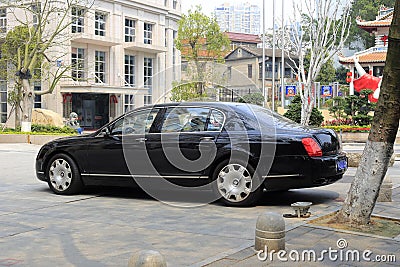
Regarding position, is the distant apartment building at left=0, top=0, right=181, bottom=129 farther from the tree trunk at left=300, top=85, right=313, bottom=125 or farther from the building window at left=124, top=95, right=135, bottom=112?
the tree trunk at left=300, top=85, right=313, bottom=125

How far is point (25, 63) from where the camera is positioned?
86.5 feet

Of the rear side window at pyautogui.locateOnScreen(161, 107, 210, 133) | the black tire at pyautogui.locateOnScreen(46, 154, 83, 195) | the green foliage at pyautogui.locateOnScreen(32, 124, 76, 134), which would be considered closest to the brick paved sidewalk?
the rear side window at pyautogui.locateOnScreen(161, 107, 210, 133)

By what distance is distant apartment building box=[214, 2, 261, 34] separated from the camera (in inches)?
4953

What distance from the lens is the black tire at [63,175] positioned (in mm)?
8914

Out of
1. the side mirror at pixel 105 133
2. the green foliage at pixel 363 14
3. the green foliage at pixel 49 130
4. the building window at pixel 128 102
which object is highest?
the green foliage at pixel 363 14

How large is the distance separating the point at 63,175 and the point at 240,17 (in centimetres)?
12191

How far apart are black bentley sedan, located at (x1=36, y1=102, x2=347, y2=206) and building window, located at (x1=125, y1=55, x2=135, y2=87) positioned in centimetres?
3312

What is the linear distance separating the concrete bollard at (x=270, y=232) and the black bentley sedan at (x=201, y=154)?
238 centimetres

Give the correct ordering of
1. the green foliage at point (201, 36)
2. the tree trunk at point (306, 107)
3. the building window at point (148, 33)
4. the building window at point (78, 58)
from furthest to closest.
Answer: the building window at point (148, 33), the building window at point (78, 58), the green foliage at point (201, 36), the tree trunk at point (306, 107)

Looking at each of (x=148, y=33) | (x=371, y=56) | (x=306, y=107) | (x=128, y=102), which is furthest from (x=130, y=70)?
(x=306, y=107)

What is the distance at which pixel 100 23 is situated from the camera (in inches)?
1558

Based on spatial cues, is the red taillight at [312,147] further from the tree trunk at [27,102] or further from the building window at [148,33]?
the building window at [148,33]

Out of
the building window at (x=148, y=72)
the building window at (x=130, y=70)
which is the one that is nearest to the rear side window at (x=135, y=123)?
the building window at (x=130, y=70)

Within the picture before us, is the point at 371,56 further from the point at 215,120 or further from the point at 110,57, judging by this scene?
the point at 215,120
